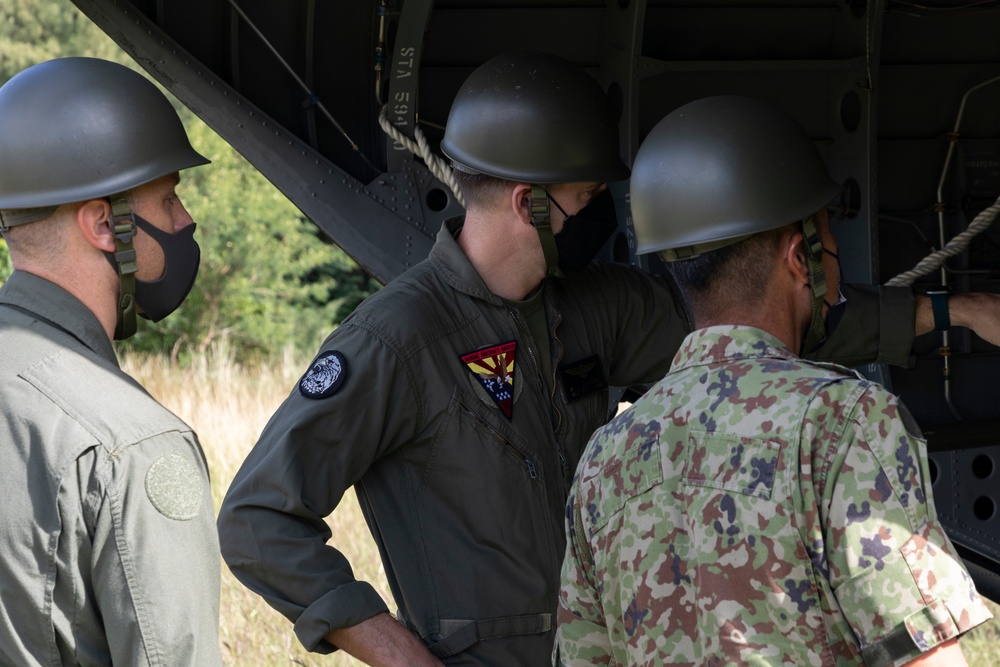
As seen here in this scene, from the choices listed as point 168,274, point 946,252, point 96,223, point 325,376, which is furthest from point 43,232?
point 946,252

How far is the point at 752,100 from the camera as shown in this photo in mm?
2148

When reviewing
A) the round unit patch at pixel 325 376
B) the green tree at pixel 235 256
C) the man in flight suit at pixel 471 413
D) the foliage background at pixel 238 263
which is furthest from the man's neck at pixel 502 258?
the green tree at pixel 235 256

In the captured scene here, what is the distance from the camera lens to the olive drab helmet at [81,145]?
2076mm

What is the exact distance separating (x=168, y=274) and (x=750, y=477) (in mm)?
1075

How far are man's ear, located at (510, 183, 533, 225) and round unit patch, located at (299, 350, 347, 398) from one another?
0.53m

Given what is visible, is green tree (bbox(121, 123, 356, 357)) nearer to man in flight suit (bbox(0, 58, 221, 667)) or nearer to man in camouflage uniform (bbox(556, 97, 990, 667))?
man in flight suit (bbox(0, 58, 221, 667))

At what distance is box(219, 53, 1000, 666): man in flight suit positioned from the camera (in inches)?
98.7

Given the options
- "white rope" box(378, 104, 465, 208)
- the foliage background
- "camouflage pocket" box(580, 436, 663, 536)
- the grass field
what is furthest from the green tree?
"camouflage pocket" box(580, 436, 663, 536)

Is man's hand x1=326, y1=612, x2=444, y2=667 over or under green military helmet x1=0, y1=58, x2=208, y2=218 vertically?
under

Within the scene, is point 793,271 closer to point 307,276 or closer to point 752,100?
point 752,100

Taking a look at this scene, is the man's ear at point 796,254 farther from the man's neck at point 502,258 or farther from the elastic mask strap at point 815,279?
the man's neck at point 502,258

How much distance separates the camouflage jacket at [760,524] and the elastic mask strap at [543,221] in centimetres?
90

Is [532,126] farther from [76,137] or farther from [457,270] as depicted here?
[76,137]

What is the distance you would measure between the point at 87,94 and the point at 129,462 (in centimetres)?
72
